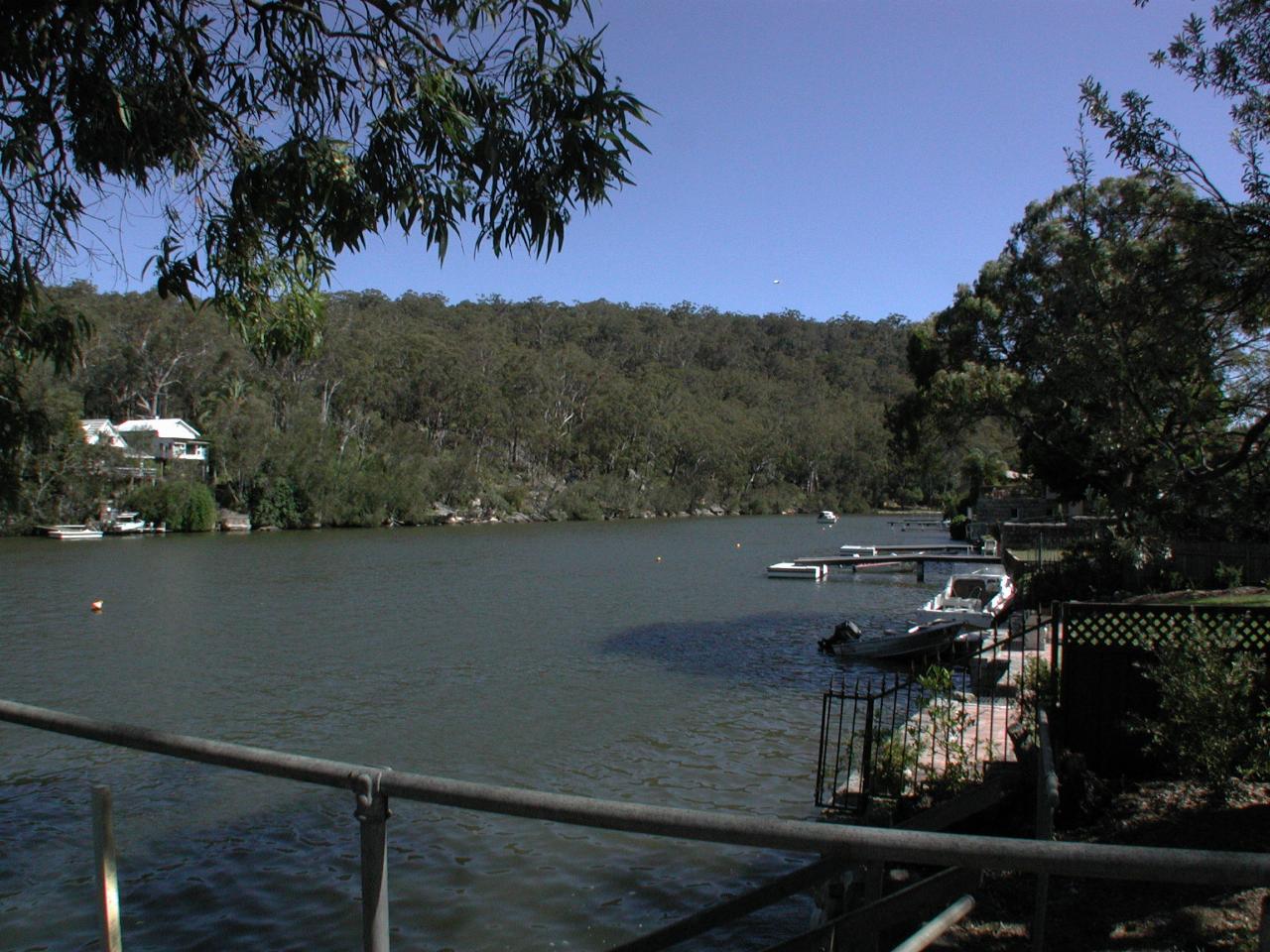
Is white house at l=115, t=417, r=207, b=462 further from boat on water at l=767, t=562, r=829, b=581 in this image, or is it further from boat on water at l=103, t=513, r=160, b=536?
boat on water at l=767, t=562, r=829, b=581

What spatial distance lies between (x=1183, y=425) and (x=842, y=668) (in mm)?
14295

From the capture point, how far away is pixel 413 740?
1546 centimetres

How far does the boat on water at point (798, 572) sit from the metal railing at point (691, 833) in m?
41.1

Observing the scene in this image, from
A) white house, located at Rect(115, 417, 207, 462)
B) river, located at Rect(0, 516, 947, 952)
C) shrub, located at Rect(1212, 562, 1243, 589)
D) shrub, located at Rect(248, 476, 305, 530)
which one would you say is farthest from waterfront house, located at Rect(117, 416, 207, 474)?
shrub, located at Rect(1212, 562, 1243, 589)

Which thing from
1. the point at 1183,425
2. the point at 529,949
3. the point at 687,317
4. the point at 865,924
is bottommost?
the point at 529,949

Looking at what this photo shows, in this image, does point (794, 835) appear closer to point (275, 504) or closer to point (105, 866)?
point (105, 866)

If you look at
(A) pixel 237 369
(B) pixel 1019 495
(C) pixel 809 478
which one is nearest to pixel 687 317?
(C) pixel 809 478

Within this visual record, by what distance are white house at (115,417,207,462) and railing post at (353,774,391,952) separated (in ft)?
261

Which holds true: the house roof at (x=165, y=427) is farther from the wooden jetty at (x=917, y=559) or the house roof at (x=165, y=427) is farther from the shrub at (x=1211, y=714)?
the shrub at (x=1211, y=714)

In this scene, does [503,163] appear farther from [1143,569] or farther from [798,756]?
→ [1143,569]

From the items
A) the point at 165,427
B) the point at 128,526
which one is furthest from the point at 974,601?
the point at 165,427

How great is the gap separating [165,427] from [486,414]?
1242 inches

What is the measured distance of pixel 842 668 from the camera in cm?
2206

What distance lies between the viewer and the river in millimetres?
9195
